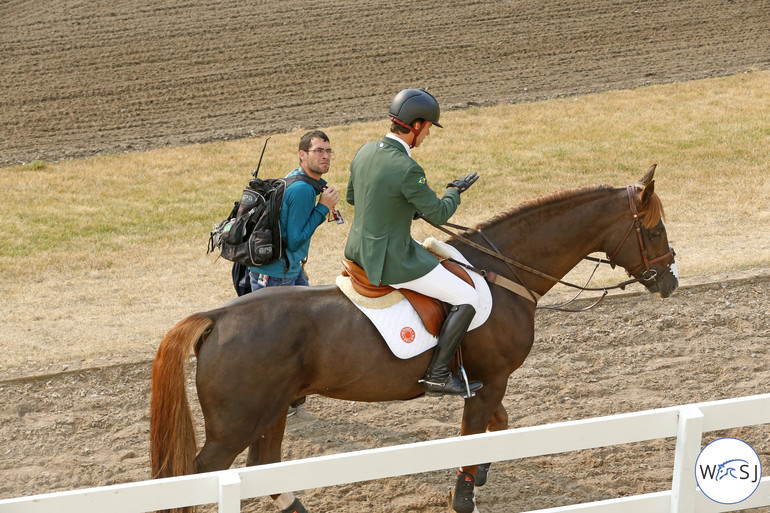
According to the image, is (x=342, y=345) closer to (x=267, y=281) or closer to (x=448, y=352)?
(x=448, y=352)

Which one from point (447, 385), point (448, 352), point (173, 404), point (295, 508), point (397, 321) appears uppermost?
point (397, 321)

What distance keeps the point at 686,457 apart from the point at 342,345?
220 centimetres

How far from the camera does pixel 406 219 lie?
219 inches

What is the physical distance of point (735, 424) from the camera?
4855 mm

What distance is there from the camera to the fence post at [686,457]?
470 cm

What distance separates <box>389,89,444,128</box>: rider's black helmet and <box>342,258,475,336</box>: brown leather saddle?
1.06 meters

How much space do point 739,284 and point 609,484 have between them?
183 inches

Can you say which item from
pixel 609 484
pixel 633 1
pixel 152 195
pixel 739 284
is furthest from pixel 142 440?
pixel 633 1

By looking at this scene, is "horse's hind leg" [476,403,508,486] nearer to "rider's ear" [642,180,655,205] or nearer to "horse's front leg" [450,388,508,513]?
"horse's front leg" [450,388,508,513]

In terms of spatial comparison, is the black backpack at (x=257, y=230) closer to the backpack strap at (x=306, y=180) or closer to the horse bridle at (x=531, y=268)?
the backpack strap at (x=306, y=180)

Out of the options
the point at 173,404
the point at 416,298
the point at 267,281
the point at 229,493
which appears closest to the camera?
the point at 229,493

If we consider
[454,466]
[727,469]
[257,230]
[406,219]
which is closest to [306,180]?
[257,230]

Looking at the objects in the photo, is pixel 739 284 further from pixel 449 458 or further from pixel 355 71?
pixel 355 71

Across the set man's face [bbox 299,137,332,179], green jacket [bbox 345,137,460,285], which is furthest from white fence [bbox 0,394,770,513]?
man's face [bbox 299,137,332,179]
